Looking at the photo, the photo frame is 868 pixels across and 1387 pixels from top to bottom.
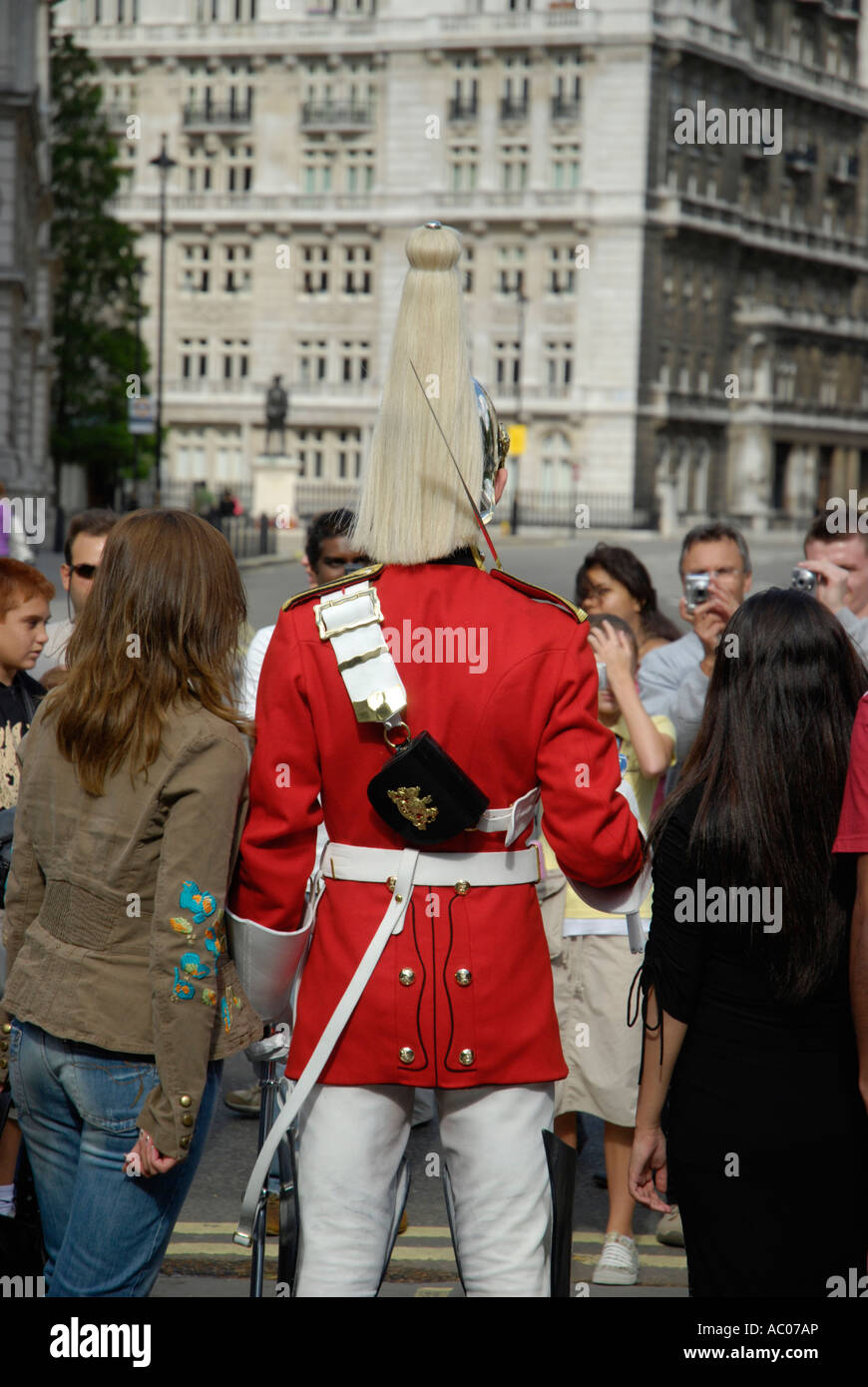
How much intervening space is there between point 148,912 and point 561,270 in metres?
62.6

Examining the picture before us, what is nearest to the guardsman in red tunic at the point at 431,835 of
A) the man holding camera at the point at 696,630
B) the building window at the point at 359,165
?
the man holding camera at the point at 696,630

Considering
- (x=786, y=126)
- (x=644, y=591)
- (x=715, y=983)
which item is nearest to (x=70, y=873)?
(x=715, y=983)

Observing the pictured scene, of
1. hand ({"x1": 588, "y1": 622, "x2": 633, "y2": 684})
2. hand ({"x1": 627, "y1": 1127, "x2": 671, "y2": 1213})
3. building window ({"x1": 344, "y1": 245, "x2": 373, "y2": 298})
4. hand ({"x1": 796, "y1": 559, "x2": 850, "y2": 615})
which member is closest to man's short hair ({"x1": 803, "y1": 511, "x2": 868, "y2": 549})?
hand ({"x1": 796, "y1": 559, "x2": 850, "y2": 615})

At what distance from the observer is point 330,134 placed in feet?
218

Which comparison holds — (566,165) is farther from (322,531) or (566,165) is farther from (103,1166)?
(103,1166)

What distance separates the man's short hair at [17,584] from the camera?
4.76m

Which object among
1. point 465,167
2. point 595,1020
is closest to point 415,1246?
point 595,1020

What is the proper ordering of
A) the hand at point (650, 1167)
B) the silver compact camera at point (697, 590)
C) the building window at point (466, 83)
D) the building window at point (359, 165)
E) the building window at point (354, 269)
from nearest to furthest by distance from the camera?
1. the hand at point (650, 1167)
2. the silver compact camera at point (697, 590)
3. the building window at point (466, 83)
4. the building window at point (354, 269)
5. the building window at point (359, 165)

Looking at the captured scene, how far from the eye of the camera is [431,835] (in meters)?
2.85

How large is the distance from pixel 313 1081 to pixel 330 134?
221 ft

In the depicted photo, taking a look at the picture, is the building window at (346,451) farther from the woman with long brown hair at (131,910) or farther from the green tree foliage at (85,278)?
the woman with long brown hair at (131,910)

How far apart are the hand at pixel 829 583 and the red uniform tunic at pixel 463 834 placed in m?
2.59

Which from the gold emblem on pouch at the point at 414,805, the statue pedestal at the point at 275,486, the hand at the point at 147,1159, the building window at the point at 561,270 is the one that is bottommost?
the hand at the point at 147,1159

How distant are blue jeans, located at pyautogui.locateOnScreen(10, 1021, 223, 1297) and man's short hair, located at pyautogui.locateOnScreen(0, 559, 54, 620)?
1.92 metres
